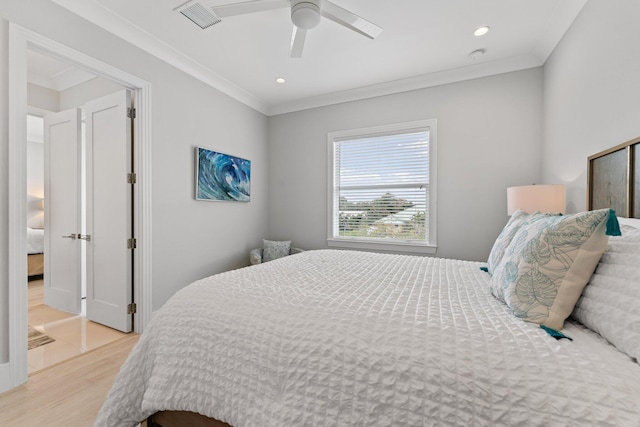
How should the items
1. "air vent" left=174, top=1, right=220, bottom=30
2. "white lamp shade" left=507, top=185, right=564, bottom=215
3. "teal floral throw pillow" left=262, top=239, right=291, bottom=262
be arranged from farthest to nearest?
"teal floral throw pillow" left=262, top=239, right=291, bottom=262
"white lamp shade" left=507, top=185, right=564, bottom=215
"air vent" left=174, top=1, right=220, bottom=30

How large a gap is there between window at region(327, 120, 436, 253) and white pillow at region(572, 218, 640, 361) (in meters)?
2.33

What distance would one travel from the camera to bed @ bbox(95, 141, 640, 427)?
66cm

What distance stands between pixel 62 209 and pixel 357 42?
364 cm

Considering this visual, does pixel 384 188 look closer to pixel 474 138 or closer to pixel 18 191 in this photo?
pixel 474 138

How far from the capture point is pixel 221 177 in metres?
3.29

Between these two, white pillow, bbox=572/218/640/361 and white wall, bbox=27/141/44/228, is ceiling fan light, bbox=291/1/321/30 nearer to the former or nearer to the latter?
white pillow, bbox=572/218/640/361

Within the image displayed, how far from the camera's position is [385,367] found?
30.4 inches

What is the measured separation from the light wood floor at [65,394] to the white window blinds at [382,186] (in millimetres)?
2711

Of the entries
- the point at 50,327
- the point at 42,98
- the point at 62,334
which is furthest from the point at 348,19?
the point at 50,327

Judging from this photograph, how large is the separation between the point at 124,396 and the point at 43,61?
367 centimetres

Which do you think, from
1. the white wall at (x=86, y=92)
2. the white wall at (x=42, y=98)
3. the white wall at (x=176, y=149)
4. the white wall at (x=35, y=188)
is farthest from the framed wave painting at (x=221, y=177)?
the white wall at (x=35, y=188)

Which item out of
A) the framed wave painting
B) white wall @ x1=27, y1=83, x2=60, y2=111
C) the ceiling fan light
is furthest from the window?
white wall @ x1=27, y1=83, x2=60, y2=111

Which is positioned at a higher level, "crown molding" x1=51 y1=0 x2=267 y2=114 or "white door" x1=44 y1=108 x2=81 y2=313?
"crown molding" x1=51 y1=0 x2=267 y2=114

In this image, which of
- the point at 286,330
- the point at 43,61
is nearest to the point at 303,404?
the point at 286,330
